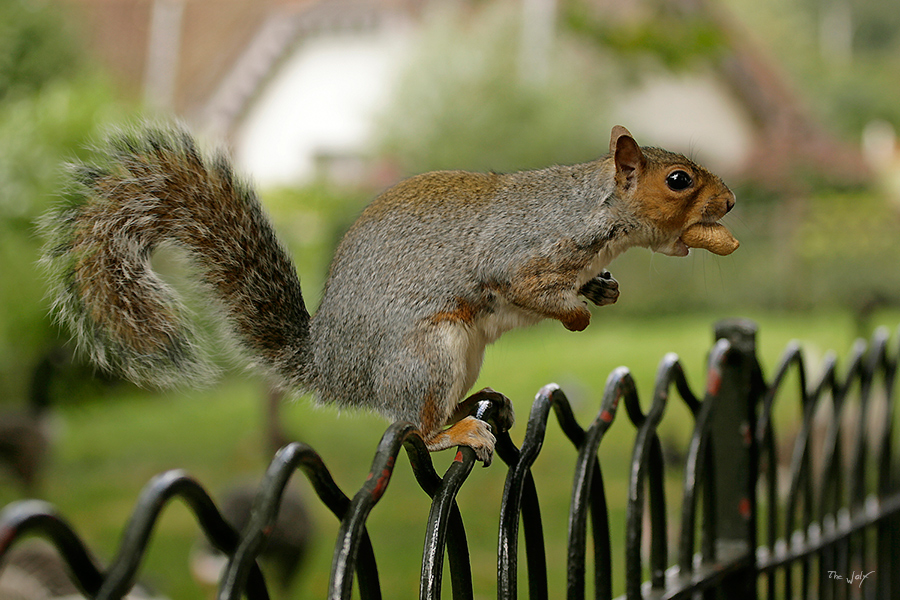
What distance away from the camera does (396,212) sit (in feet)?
1.60

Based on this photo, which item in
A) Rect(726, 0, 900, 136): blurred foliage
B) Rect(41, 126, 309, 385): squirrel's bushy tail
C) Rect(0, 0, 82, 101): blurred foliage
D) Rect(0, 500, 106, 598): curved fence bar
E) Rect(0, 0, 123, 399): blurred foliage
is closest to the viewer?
Rect(0, 500, 106, 598): curved fence bar

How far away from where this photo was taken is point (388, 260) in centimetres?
48

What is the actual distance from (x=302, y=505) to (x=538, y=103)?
3162mm

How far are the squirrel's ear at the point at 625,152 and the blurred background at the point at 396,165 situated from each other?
147 millimetres

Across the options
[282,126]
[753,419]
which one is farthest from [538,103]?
[753,419]

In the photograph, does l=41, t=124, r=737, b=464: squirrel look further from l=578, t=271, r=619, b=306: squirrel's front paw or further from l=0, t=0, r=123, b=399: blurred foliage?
l=0, t=0, r=123, b=399: blurred foliage

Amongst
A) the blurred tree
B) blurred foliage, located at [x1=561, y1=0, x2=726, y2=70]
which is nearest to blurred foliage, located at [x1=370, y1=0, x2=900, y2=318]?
the blurred tree

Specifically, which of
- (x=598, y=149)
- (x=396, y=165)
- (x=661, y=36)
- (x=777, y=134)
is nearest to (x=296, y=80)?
(x=396, y=165)

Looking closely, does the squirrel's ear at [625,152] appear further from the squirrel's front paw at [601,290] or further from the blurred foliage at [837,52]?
the blurred foliage at [837,52]

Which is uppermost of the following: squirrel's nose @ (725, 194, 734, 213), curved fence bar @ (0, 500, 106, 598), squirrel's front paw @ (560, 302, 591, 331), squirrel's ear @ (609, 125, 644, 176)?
squirrel's ear @ (609, 125, 644, 176)

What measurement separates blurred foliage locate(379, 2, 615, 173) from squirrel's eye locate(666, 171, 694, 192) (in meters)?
3.90

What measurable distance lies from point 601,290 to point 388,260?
122 mm

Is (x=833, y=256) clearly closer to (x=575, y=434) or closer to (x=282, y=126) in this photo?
(x=282, y=126)

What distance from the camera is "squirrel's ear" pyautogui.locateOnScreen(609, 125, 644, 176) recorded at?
1.56 feet
